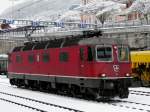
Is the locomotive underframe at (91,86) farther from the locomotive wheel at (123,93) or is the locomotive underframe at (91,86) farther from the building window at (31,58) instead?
the building window at (31,58)

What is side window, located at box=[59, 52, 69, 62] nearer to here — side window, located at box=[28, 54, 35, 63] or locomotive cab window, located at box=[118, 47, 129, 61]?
locomotive cab window, located at box=[118, 47, 129, 61]

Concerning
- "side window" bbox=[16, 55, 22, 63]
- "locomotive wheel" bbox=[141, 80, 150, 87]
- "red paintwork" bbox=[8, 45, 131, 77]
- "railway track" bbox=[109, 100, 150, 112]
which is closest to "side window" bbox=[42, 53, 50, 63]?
"red paintwork" bbox=[8, 45, 131, 77]

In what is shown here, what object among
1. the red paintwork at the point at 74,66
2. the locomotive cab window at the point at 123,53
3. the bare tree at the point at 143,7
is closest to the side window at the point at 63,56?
the red paintwork at the point at 74,66

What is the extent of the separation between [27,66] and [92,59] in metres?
9.21

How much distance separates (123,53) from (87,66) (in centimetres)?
186

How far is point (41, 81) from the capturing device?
27.0m

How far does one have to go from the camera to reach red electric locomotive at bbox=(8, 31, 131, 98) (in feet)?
67.3

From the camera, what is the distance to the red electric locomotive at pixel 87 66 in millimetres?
20500

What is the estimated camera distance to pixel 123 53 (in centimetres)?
2144

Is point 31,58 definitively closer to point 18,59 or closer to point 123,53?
point 18,59

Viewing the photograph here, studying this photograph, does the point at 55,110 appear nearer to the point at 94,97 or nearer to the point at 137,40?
the point at 94,97

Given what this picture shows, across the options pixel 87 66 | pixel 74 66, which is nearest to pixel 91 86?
pixel 87 66

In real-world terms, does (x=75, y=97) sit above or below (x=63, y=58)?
below

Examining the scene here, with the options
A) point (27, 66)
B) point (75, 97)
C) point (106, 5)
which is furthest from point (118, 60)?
point (106, 5)
